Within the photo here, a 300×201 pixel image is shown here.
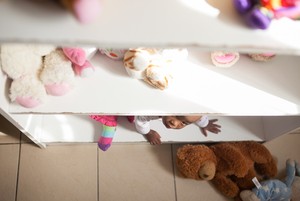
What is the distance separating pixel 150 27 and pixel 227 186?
0.98 meters

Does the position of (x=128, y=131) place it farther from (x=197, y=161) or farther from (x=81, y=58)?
(x=81, y=58)

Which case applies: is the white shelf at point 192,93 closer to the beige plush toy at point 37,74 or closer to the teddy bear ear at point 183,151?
the beige plush toy at point 37,74

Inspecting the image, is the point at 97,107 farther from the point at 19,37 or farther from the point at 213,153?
the point at 213,153

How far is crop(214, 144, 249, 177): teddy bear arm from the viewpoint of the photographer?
121 cm

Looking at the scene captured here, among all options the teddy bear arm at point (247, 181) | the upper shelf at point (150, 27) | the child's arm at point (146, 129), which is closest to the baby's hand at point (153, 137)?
the child's arm at point (146, 129)

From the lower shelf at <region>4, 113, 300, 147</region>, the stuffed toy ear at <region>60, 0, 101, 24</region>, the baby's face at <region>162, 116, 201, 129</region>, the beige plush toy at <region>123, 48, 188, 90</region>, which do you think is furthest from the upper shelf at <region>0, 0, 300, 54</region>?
the lower shelf at <region>4, 113, 300, 147</region>

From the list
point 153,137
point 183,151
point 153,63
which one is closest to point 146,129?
point 153,137

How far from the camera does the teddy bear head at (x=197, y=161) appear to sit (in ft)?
4.02

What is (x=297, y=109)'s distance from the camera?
87cm

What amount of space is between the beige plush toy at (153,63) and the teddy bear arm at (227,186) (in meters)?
0.59

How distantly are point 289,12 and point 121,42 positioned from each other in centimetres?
22

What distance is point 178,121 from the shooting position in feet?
3.73

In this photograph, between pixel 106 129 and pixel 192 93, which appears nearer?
pixel 192 93

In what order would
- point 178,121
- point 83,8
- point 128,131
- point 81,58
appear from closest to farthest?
point 83,8, point 81,58, point 178,121, point 128,131
